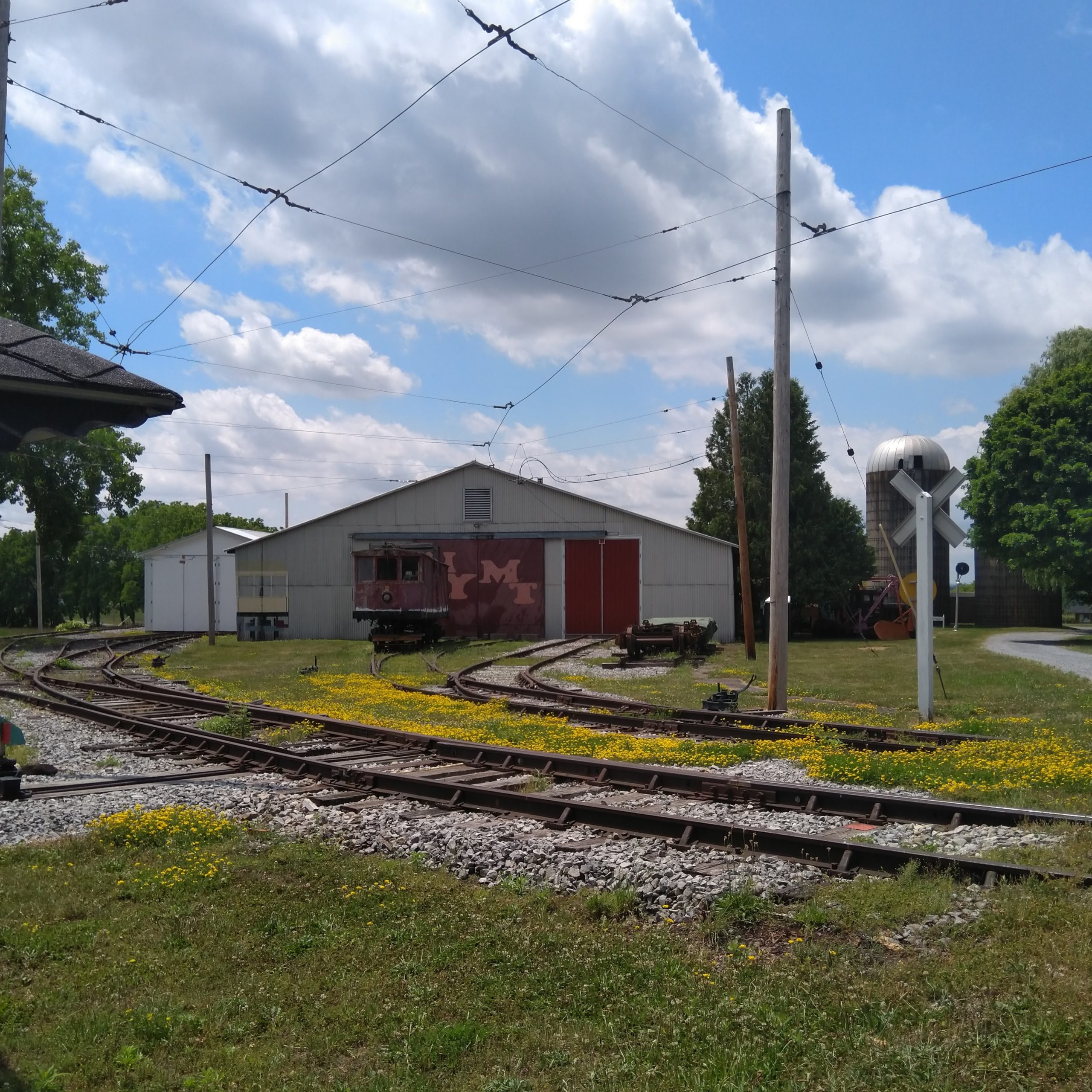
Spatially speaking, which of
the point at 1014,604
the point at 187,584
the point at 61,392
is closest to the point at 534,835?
the point at 61,392

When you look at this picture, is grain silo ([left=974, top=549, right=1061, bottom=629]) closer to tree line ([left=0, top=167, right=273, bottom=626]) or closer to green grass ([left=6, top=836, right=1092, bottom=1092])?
tree line ([left=0, top=167, right=273, bottom=626])

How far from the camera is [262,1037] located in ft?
14.4

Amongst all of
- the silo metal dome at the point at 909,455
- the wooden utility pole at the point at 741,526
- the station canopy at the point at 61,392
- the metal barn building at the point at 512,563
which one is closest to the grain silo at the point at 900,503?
the silo metal dome at the point at 909,455

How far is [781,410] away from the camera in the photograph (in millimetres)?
16391

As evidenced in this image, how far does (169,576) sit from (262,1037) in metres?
49.1

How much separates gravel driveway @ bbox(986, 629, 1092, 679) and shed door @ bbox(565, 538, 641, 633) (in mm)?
12738

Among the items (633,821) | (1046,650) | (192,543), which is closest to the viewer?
(633,821)

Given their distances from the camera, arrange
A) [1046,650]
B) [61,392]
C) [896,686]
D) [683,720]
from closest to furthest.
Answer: [61,392] < [683,720] < [896,686] < [1046,650]

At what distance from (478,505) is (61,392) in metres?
35.5

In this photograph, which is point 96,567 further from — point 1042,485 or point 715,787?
point 715,787

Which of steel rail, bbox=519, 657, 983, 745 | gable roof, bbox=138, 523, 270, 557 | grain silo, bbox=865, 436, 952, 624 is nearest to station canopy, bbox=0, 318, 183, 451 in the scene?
steel rail, bbox=519, 657, 983, 745

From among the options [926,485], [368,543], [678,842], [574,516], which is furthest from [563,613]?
[678,842]

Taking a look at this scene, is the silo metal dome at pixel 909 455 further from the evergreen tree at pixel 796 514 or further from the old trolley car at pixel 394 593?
the old trolley car at pixel 394 593

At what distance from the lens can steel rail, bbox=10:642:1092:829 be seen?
8.02 m
